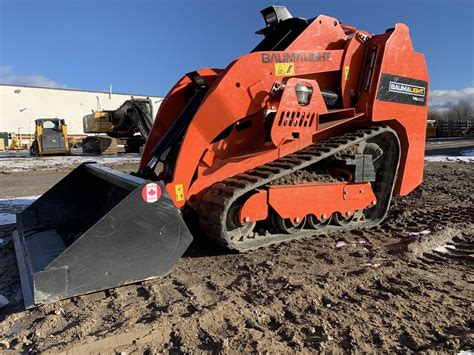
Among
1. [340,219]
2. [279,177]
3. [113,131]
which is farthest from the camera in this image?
[113,131]

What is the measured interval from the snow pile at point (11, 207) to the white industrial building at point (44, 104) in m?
39.0

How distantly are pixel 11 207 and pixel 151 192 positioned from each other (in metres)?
4.90

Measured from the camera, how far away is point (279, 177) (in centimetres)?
433

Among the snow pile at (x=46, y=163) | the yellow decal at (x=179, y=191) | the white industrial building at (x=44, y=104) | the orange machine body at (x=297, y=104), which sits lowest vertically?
the snow pile at (x=46, y=163)

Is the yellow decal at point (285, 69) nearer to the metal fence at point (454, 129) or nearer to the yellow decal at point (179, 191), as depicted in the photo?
the yellow decal at point (179, 191)

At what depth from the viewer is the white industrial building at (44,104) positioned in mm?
47281

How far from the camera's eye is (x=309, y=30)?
16.4ft

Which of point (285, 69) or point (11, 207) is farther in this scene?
point (11, 207)

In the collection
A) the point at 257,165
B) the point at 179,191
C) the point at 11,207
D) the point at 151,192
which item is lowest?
the point at 11,207

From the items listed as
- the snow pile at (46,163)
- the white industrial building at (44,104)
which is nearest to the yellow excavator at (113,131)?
the snow pile at (46,163)

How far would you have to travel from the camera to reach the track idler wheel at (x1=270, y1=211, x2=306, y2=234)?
4.45 metres

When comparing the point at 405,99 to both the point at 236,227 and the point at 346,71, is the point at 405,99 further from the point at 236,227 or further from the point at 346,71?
the point at 236,227

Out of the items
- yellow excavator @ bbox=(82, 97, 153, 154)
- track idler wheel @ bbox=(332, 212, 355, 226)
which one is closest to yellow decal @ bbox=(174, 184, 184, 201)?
track idler wheel @ bbox=(332, 212, 355, 226)

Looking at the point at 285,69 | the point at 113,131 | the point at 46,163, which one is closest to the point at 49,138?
the point at 113,131
